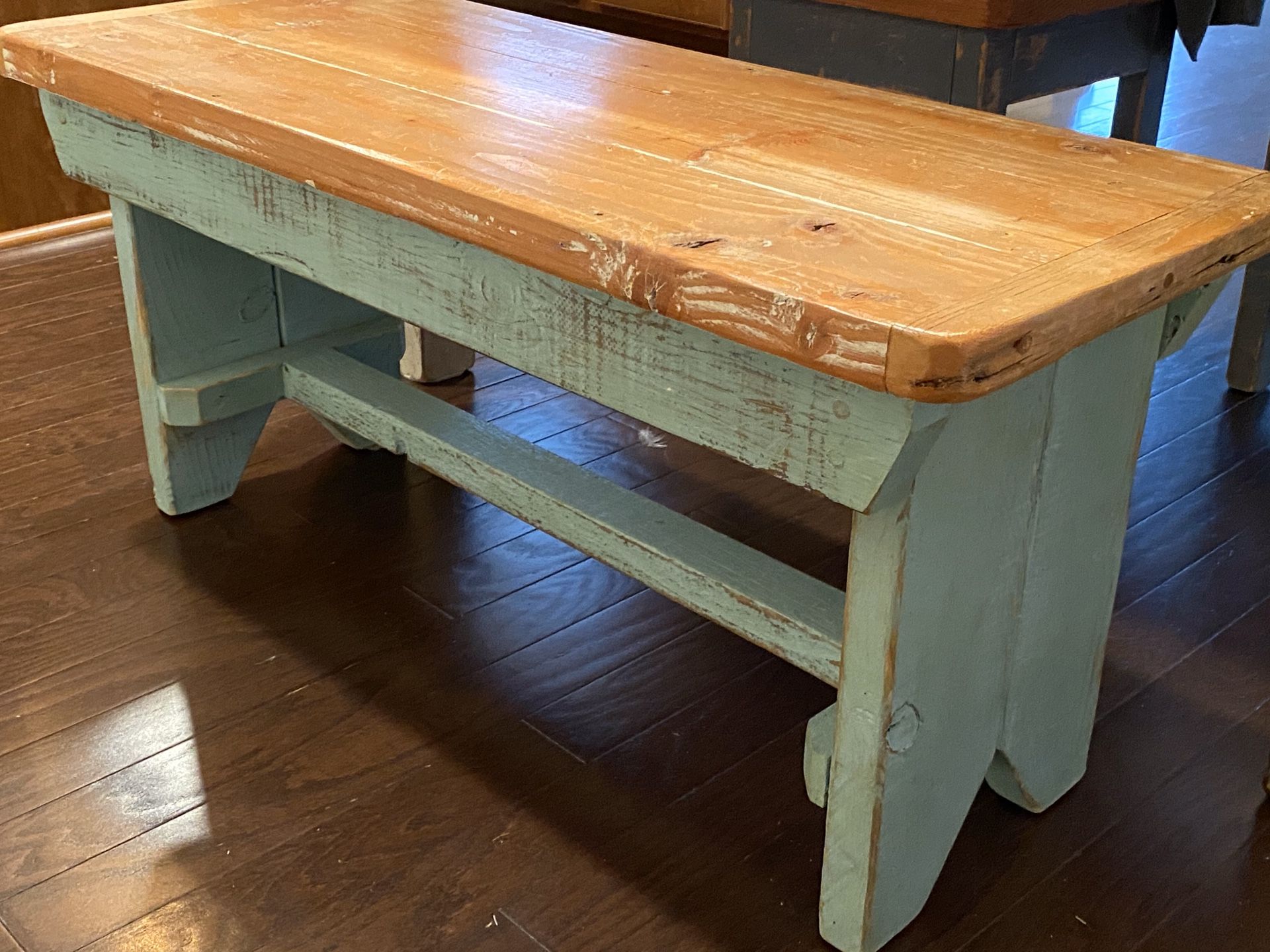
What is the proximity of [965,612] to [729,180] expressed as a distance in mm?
433

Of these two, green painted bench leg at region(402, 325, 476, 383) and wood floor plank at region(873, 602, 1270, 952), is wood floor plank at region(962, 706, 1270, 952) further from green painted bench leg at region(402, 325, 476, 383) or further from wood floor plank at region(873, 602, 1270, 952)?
green painted bench leg at region(402, 325, 476, 383)

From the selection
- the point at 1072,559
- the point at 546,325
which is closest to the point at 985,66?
the point at 1072,559

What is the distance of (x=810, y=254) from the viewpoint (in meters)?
1.02

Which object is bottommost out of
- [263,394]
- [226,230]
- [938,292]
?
[263,394]

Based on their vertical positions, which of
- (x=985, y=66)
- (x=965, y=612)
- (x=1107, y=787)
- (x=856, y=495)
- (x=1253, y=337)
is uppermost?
(x=985, y=66)

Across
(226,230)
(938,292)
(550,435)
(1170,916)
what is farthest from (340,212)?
(1170,916)

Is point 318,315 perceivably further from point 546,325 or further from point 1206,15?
point 1206,15

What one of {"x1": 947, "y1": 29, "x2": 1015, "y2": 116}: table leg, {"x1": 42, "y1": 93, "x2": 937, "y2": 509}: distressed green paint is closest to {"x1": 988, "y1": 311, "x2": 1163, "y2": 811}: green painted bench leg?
{"x1": 42, "y1": 93, "x2": 937, "y2": 509}: distressed green paint

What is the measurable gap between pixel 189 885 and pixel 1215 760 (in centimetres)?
113

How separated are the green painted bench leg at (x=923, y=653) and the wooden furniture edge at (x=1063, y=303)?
0.10m

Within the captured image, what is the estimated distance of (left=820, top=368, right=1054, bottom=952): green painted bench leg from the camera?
109 centimetres

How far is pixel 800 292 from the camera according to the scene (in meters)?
0.95

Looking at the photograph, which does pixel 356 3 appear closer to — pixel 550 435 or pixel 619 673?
pixel 550 435

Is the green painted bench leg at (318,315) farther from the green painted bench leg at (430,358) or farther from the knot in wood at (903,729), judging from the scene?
the knot in wood at (903,729)
